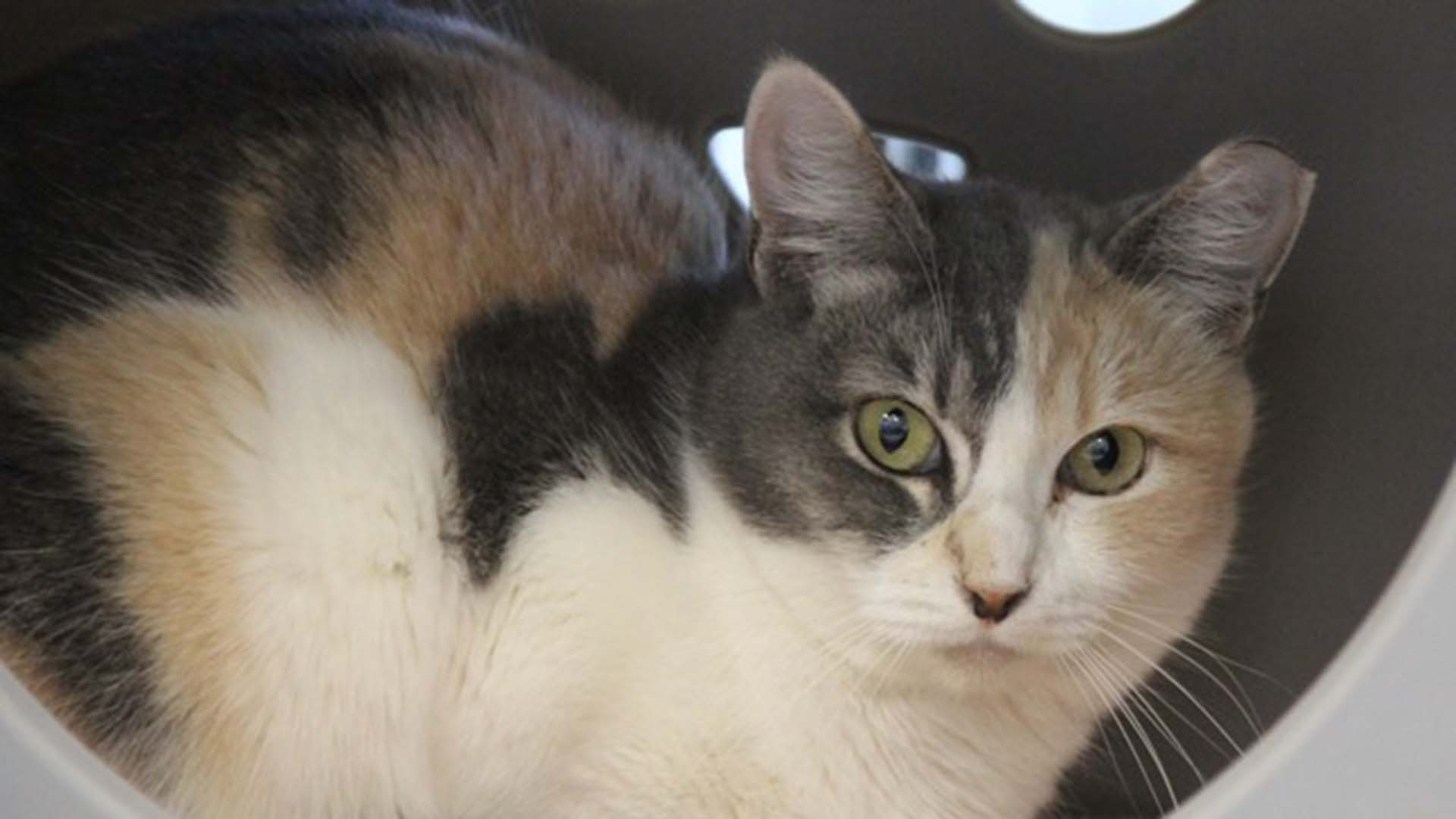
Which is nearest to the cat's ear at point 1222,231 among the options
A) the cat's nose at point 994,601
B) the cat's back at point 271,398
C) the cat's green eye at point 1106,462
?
the cat's green eye at point 1106,462

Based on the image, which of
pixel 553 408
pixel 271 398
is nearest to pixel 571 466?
pixel 553 408

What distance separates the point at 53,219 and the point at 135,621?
38 cm

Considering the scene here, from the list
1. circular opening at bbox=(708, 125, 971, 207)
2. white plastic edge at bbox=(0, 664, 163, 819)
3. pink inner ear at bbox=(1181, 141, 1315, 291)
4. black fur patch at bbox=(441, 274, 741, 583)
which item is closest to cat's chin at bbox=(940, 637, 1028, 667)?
black fur patch at bbox=(441, 274, 741, 583)

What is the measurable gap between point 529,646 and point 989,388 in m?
0.45

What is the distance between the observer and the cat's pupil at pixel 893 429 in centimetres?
140

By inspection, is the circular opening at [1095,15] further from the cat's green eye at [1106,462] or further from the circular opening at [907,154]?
the cat's green eye at [1106,462]

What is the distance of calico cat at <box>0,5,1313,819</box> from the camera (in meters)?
1.40

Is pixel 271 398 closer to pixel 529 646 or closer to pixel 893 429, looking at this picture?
pixel 529 646

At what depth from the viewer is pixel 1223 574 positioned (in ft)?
5.36

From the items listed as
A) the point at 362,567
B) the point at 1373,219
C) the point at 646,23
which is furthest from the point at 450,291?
the point at 1373,219

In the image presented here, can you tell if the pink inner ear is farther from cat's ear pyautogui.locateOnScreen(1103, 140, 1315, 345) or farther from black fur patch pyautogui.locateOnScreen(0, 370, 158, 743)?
black fur patch pyautogui.locateOnScreen(0, 370, 158, 743)

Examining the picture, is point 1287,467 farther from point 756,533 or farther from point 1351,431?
point 756,533

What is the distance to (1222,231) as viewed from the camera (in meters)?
1.44

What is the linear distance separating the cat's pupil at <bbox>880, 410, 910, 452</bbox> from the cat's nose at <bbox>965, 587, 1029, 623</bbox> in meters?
0.16
